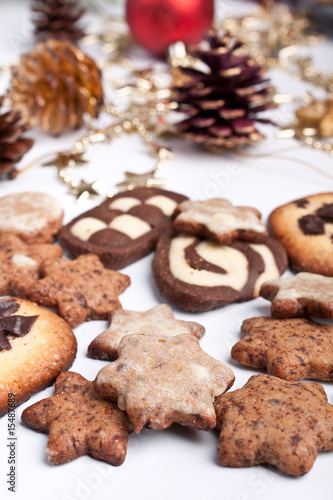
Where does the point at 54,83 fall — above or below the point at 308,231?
above

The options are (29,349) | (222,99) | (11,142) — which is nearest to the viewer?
(29,349)

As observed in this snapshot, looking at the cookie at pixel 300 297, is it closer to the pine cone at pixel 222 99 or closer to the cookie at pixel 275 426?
the cookie at pixel 275 426

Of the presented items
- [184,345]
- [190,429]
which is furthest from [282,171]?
[190,429]

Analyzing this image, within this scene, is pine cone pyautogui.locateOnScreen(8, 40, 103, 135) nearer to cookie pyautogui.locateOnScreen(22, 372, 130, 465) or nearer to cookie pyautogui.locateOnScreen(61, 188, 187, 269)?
cookie pyautogui.locateOnScreen(61, 188, 187, 269)

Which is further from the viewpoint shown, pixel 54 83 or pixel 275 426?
pixel 54 83

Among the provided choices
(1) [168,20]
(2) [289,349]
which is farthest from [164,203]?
(1) [168,20]

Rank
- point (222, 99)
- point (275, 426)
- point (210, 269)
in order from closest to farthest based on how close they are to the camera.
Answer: point (275, 426) → point (210, 269) → point (222, 99)

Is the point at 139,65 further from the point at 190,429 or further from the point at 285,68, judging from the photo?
the point at 190,429

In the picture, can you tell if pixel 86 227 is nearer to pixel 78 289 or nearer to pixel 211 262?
pixel 78 289
